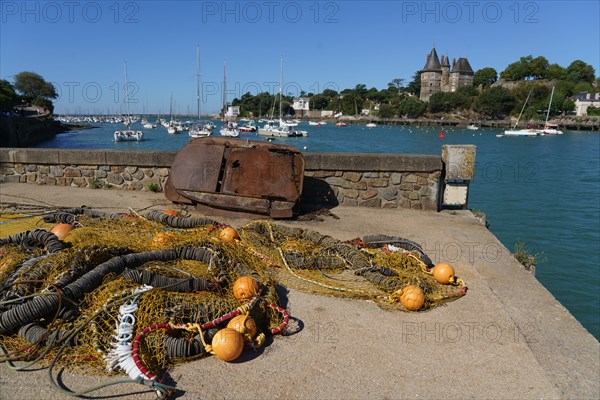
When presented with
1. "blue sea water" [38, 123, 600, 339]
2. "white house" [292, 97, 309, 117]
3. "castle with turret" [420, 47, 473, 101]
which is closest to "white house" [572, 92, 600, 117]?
"castle with turret" [420, 47, 473, 101]

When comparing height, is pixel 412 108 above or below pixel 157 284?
above

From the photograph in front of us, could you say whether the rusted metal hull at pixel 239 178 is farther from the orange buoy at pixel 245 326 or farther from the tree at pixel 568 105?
the tree at pixel 568 105

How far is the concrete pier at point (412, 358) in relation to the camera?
3.12 m

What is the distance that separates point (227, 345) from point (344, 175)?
5.74 meters

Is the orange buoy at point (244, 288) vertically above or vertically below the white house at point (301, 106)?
below

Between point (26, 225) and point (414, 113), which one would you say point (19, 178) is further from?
point (414, 113)

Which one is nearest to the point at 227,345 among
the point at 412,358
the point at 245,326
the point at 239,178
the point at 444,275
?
the point at 245,326

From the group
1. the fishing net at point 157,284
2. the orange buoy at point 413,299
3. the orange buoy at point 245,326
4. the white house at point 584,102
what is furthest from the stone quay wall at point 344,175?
the white house at point 584,102

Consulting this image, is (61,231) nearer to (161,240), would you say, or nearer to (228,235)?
(161,240)

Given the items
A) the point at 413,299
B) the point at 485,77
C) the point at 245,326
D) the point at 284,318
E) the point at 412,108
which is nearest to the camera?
the point at 245,326

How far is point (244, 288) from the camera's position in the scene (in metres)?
4.07

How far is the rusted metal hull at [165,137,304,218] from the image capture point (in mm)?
7477

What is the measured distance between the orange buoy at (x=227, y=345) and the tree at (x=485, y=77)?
187879 millimetres

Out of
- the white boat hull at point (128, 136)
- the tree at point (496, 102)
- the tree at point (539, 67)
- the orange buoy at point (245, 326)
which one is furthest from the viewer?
the tree at point (539, 67)
